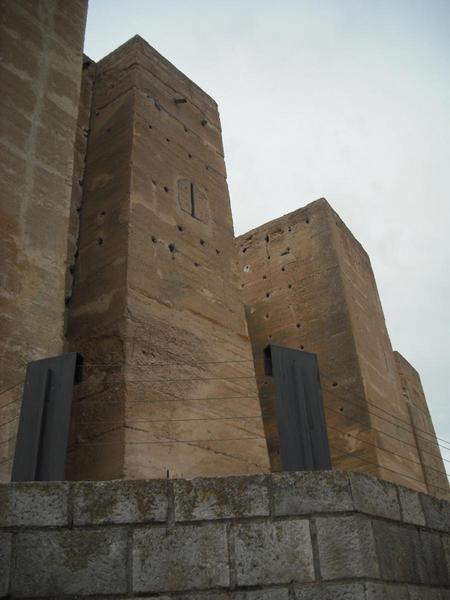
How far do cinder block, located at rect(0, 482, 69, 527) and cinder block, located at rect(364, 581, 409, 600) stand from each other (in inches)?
59.7

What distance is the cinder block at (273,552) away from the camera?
3105 mm

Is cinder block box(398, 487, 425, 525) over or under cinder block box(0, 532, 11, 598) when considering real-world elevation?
over

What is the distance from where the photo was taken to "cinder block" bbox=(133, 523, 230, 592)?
3.04m

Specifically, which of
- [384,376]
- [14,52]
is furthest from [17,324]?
[384,376]

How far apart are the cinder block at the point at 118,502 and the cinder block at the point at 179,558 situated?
85mm

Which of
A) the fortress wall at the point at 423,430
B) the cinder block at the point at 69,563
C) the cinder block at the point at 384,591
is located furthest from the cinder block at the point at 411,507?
the fortress wall at the point at 423,430

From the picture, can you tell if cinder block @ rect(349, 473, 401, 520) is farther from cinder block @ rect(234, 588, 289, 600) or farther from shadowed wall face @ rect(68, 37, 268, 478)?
shadowed wall face @ rect(68, 37, 268, 478)

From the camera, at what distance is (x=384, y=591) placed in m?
3.11

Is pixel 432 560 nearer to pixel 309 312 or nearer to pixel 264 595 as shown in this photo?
pixel 264 595

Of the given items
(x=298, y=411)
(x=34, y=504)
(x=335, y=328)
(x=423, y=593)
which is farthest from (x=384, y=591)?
(x=335, y=328)

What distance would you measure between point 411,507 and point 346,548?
75 cm

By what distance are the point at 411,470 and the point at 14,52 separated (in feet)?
30.5

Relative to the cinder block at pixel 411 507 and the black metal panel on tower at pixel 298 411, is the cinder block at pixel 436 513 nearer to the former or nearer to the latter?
the cinder block at pixel 411 507

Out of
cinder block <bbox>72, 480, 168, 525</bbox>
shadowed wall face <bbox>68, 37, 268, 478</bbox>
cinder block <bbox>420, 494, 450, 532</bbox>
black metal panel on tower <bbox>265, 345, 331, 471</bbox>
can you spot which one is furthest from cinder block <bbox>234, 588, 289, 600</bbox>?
shadowed wall face <bbox>68, 37, 268, 478</bbox>
